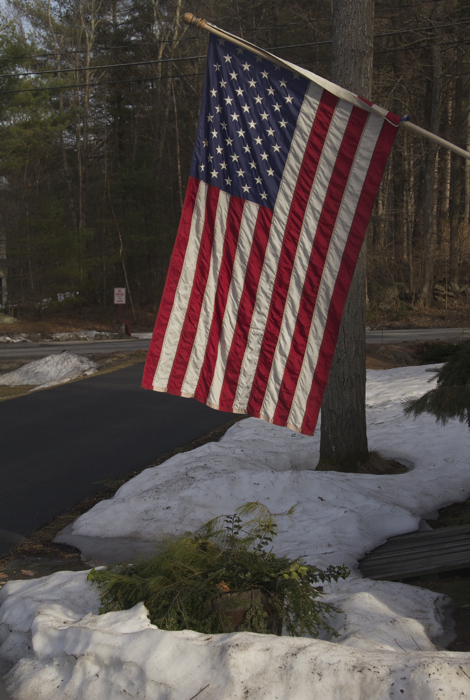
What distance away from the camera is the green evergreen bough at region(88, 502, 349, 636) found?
3.09m

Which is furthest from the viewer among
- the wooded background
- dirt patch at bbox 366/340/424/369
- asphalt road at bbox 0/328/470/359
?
the wooded background

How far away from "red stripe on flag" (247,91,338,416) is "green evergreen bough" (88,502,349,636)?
1.48 meters

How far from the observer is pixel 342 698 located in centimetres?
246

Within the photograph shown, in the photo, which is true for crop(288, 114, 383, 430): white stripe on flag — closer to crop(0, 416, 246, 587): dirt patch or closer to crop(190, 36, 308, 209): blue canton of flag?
crop(190, 36, 308, 209): blue canton of flag

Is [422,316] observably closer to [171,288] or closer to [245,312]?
[245,312]

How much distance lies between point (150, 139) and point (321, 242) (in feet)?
125

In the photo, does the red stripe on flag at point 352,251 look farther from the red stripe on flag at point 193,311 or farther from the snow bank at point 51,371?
the snow bank at point 51,371

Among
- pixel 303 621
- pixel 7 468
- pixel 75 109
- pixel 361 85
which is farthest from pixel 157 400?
pixel 75 109

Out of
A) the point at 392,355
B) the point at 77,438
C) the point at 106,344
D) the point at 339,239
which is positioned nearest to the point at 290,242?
the point at 339,239

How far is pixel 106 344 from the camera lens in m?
22.8

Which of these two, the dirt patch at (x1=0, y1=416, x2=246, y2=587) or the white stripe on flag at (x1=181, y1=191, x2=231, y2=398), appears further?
the dirt patch at (x1=0, y1=416, x2=246, y2=587)

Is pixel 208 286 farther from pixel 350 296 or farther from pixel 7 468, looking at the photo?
pixel 7 468

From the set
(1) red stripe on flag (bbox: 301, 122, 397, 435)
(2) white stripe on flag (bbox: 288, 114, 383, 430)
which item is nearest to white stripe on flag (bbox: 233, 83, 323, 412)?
(2) white stripe on flag (bbox: 288, 114, 383, 430)

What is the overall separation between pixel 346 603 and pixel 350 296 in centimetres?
394
